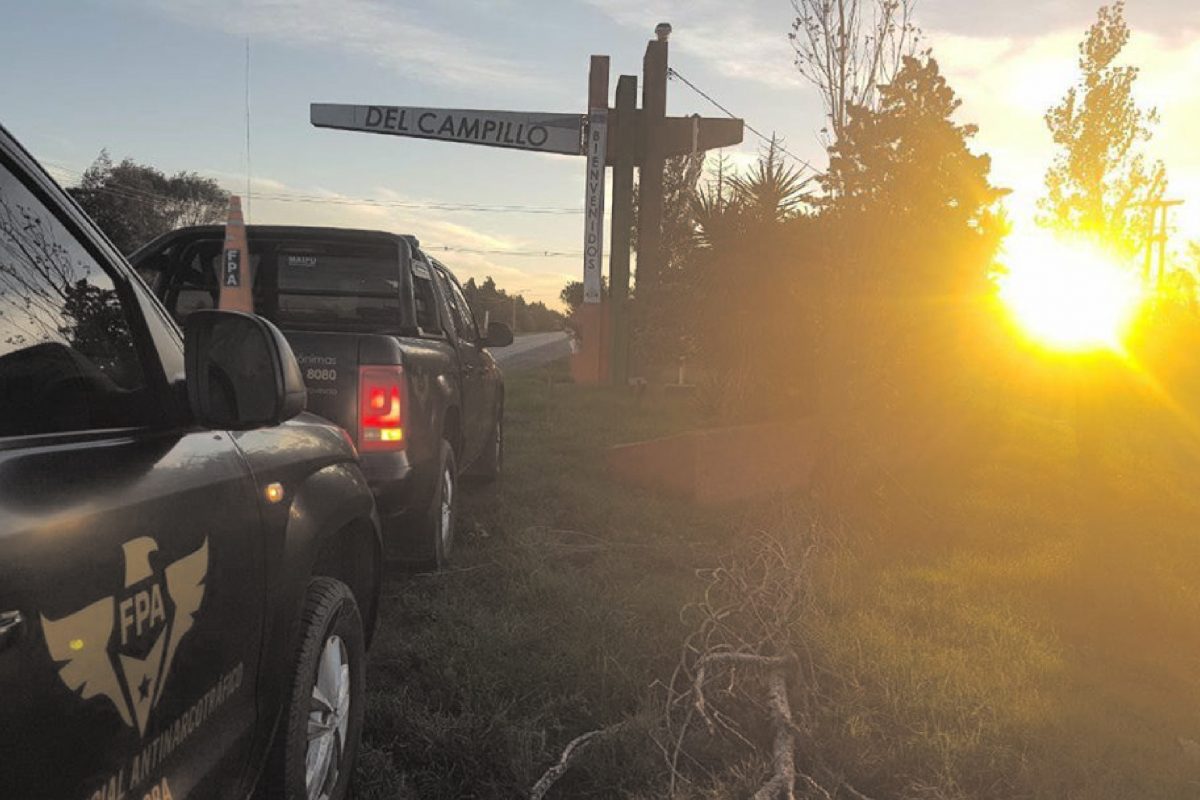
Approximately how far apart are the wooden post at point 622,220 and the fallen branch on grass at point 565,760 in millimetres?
15582

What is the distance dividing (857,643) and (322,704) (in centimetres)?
255

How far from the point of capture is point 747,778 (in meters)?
3.11

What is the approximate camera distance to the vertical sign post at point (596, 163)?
1822 cm

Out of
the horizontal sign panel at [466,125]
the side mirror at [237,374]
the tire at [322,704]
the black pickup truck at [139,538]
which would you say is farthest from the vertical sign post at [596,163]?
the side mirror at [237,374]

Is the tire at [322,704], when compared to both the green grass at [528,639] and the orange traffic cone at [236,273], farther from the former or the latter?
the orange traffic cone at [236,273]

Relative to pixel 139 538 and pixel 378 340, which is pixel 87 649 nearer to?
pixel 139 538

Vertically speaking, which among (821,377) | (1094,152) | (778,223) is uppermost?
(1094,152)

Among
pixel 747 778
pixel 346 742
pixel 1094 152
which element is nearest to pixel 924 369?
pixel 1094 152

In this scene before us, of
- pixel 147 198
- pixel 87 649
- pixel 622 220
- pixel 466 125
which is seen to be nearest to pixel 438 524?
pixel 87 649

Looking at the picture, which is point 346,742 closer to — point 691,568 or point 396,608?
point 396,608

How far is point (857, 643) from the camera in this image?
4.27 meters

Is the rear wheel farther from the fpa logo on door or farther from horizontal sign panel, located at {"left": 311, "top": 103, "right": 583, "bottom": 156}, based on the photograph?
horizontal sign panel, located at {"left": 311, "top": 103, "right": 583, "bottom": 156}

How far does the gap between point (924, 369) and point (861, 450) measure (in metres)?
1.64

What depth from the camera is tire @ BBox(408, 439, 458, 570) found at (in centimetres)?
521
